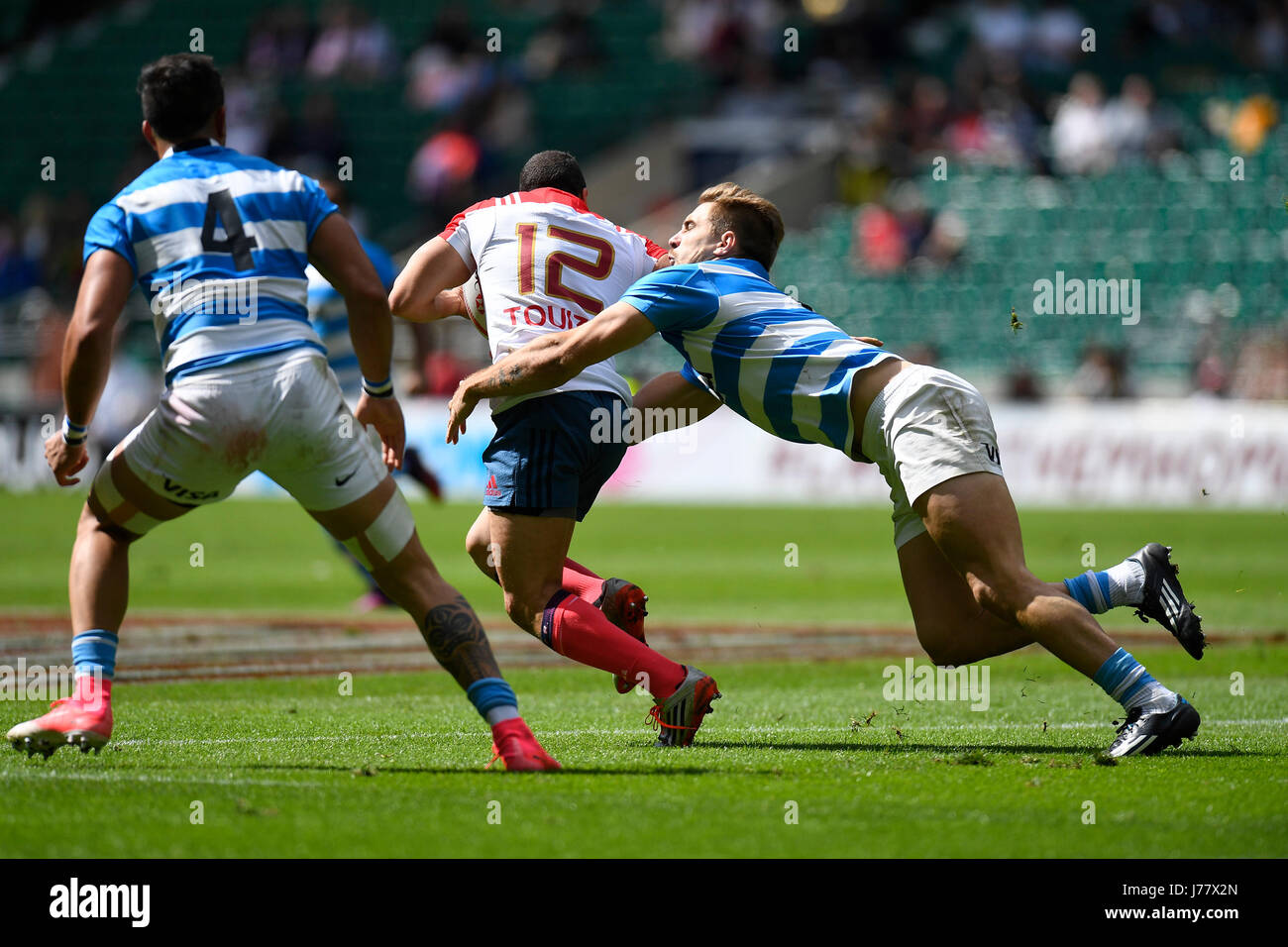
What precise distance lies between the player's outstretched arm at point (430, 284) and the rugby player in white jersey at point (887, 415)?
598 mm

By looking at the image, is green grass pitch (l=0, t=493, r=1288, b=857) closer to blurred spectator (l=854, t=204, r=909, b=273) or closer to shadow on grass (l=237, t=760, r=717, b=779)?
shadow on grass (l=237, t=760, r=717, b=779)

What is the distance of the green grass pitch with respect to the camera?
457 centimetres

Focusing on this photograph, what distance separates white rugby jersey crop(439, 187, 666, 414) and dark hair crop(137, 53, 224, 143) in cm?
117

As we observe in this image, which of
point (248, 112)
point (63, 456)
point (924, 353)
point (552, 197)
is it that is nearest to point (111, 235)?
point (63, 456)

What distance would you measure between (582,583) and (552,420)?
818 mm

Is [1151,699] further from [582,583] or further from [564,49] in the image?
[564,49]

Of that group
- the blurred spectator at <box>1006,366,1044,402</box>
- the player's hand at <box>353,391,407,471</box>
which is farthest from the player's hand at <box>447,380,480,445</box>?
the blurred spectator at <box>1006,366,1044,402</box>

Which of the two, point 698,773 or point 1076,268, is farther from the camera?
point 1076,268

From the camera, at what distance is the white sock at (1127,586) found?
6488 mm

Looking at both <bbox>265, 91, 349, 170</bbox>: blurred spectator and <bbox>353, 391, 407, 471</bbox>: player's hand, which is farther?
<bbox>265, 91, 349, 170</bbox>: blurred spectator

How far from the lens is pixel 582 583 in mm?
6727

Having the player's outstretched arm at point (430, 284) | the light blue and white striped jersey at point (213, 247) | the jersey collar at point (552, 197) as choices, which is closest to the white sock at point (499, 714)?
the light blue and white striped jersey at point (213, 247)
